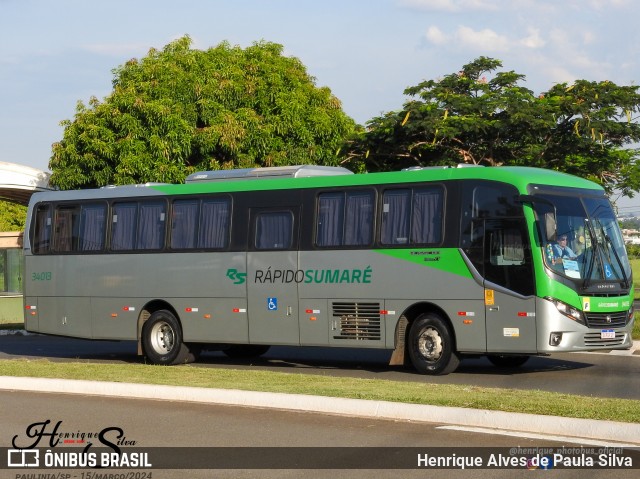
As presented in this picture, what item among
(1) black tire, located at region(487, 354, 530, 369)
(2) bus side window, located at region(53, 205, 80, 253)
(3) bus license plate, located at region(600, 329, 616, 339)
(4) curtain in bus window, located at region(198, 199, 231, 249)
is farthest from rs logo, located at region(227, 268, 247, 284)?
(3) bus license plate, located at region(600, 329, 616, 339)

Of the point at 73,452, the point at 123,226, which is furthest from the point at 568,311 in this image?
the point at 123,226

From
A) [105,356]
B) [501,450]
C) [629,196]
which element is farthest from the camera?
[629,196]

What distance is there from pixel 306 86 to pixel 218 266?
19289 millimetres

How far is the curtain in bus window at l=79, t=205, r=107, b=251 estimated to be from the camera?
23.0 metres

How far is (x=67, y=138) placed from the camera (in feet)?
125

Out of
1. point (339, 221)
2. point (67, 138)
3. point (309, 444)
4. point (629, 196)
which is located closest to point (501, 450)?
point (309, 444)

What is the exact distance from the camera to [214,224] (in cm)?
2139

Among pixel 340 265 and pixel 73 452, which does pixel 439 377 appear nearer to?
pixel 340 265

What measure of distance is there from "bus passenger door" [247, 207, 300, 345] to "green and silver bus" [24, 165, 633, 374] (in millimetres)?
25

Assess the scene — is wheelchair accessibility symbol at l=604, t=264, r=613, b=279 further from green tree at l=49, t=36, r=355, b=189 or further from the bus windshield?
green tree at l=49, t=36, r=355, b=189

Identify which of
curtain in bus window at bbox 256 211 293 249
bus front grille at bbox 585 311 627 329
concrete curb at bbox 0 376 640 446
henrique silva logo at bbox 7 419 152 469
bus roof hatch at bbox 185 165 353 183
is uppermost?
bus roof hatch at bbox 185 165 353 183

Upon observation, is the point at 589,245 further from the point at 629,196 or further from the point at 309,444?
the point at 629,196

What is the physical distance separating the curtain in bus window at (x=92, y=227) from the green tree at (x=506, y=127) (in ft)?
33.0

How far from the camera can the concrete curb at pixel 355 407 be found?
11102 mm
